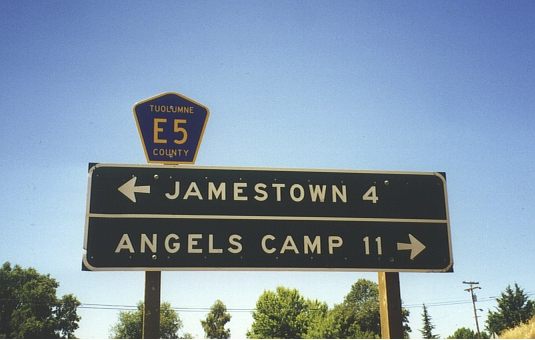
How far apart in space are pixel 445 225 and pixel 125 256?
3552mm

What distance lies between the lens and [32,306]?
83.8 metres

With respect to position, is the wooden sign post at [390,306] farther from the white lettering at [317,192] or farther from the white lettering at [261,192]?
the white lettering at [261,192]

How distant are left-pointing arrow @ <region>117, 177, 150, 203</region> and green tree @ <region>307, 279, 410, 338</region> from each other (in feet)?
282

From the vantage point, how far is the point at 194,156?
5.01 m

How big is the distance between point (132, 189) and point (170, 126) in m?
0.90

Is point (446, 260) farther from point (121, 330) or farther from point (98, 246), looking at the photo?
point (121, 330)

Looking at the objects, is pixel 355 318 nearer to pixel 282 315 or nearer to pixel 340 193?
pixel 282 315

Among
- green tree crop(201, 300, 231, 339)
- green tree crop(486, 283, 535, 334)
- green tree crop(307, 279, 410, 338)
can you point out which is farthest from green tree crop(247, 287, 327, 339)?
green tree crop(486, 283, 535, 334)

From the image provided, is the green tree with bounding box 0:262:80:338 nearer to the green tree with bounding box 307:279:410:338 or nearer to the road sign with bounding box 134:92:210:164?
the green tree with bounding box 307:279:410:338

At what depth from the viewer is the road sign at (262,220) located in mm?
4523

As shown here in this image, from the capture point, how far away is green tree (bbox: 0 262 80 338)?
81.4m

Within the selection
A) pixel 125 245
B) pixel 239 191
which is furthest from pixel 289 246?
pixel 125 245

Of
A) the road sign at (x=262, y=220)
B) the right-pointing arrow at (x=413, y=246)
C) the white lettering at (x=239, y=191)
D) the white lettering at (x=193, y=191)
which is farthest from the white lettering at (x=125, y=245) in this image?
the right-pointing arrow at (x=413, y=246)

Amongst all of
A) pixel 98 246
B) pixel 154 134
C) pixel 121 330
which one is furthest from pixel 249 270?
pixel 121 330
